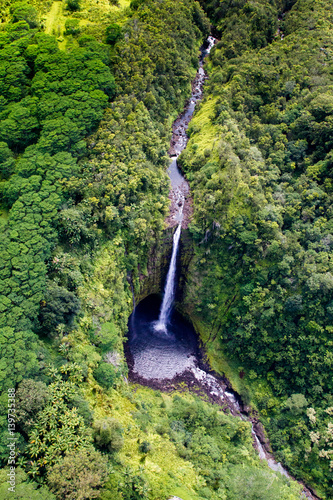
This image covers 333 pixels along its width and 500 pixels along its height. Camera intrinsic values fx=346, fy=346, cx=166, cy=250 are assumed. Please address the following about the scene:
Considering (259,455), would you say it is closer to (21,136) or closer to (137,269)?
(137,269)

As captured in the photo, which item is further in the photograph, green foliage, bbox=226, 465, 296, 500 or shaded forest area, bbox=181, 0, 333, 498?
shaded forest area, bbox=181, 0, 333, 498

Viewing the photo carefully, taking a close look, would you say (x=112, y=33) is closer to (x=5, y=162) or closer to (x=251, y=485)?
(x=5, y=162)

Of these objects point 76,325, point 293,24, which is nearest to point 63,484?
point 76,325

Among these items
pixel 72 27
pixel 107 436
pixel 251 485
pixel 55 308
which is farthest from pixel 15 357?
pixel 72 27

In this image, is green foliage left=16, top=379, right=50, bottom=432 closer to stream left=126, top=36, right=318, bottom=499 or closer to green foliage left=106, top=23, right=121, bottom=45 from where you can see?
stream left=126, top=36, right=318, bottom=499

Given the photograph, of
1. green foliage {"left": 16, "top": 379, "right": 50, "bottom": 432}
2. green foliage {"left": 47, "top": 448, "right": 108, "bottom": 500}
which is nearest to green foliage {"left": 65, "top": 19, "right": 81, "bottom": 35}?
green foliage {"left": 16, "top": 379, "right": 50, "bottom": 432}
